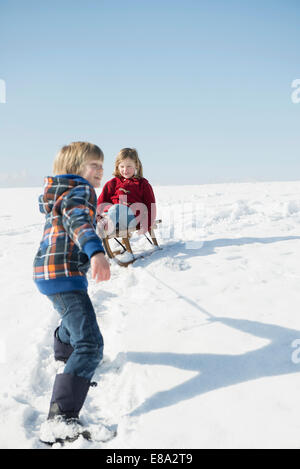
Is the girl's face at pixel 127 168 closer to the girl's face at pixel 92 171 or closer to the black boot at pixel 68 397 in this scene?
the girl's face at pixel 92 171

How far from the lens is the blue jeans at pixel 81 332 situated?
202 cm

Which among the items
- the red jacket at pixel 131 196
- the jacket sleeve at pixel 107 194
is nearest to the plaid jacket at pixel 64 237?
the red jacket at pixel 131 196

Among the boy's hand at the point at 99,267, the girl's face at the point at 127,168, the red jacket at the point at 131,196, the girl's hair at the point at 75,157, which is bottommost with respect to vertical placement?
the boy's hand at the point at 99,267

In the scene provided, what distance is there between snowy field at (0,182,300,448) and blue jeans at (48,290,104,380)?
13.5 inches

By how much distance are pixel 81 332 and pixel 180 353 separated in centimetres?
92

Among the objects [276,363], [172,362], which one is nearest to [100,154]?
[172,362]

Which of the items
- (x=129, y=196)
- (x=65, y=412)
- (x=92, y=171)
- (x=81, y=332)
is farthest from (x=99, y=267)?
(x=129, y=196)

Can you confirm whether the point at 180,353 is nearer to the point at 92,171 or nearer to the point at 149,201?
the point at 92,171

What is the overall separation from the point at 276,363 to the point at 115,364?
4.06 ft

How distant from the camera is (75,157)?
2.28 meters

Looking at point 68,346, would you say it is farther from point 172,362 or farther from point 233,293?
point 233,293

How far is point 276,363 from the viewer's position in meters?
2.34

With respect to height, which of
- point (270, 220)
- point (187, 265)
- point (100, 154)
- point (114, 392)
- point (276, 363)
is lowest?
point (114, 392)

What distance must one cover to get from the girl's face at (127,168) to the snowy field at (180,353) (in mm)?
1386
